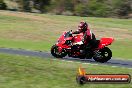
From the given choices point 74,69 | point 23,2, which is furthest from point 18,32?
point 23,2

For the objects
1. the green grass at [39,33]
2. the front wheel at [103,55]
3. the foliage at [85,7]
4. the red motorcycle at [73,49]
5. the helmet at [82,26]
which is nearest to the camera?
the helmet at [82,26]

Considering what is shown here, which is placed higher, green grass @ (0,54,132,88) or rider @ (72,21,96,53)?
rider @ (72,21,96,53)

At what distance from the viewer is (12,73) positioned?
521 inches

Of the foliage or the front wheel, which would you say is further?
the foliage

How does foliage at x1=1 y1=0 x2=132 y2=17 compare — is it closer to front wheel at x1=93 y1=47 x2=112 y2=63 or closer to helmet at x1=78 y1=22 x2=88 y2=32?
front wheel at x1=93 y1=47 x2=112 y2=63

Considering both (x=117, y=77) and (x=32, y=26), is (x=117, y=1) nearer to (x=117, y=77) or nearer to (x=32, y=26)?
(x=32, y=26)

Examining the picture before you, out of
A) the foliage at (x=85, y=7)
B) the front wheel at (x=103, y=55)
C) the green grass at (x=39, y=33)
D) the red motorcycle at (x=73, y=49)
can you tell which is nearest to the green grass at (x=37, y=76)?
the front wheel at (x=103, y=55)

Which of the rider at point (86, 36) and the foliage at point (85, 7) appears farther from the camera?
the foliage at point (85, 7)

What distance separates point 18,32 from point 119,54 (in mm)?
12765

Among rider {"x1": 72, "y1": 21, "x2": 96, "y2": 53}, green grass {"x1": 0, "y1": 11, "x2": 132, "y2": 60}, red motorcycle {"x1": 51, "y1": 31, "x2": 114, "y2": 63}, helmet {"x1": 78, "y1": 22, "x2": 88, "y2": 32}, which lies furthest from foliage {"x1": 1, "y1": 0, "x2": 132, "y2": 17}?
helmet {"x1": 78, "y1": 22, "x2": 88, "y2": 32}

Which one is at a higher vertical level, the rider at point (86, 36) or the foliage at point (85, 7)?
the rider at point (86, 36)

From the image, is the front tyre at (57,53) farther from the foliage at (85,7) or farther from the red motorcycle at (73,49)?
the foliage at (85,7)

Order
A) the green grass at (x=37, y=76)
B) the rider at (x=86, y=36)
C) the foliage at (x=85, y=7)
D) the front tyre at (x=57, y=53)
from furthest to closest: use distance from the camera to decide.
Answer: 1. the foliage at (x=85, y=7)
2. the front tyre at (x=57, y=53)
3. the rider at (x=86, y=36)
4. the green grass at (x=37, y=76)

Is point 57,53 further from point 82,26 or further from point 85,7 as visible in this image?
point 85,7
